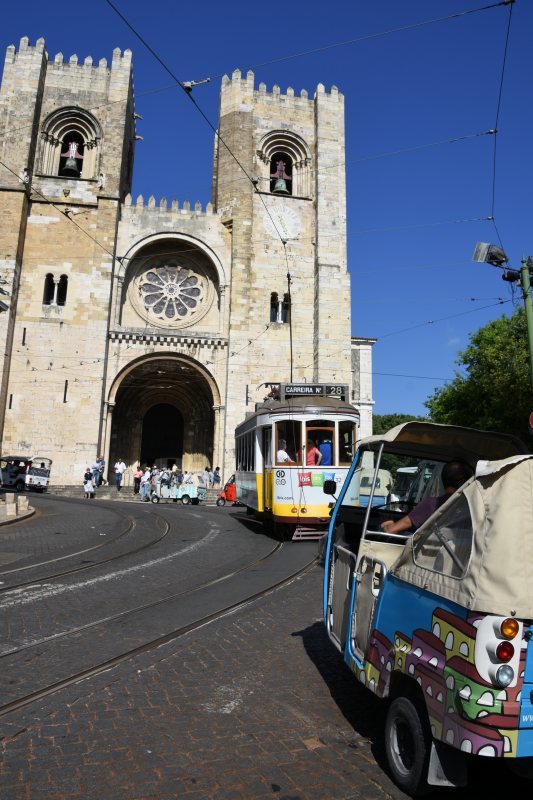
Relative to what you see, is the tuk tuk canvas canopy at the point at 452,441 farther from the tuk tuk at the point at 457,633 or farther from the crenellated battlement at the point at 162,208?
the crenellated battlement at the point at 162,208

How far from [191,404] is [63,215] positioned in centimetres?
1117

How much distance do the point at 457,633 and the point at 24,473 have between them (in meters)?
24.3

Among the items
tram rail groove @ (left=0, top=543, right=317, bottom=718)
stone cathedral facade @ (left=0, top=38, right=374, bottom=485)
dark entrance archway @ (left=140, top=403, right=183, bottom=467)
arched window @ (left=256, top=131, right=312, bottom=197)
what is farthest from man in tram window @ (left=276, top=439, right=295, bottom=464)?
dark entrance archway @ (left=140, top=403, right=183, bottom=467)

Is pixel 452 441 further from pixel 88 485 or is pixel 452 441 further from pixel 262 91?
pixel 262 91

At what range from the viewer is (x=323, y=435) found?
11.1 m

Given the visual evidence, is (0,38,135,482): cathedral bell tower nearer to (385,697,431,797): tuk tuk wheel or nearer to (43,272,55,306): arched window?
(43,272,55,306): arched window

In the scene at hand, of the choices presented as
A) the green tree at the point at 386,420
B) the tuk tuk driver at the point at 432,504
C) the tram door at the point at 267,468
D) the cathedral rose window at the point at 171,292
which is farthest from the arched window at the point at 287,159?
the green tree at the point at 386,420

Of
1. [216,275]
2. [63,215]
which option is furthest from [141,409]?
[63,215]

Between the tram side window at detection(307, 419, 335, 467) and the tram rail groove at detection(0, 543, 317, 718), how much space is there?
4.51 meters

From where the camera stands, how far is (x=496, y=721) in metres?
2.05

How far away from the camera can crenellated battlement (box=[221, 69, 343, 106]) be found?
1149 inches

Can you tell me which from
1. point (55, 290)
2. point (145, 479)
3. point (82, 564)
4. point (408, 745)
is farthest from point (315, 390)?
point (55, 290)

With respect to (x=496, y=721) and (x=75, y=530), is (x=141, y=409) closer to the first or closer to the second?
(x=75, y=530)

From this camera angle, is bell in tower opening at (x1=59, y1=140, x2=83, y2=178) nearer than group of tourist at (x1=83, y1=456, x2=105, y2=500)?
No
